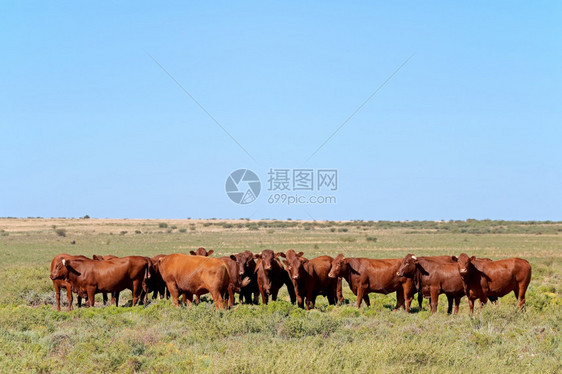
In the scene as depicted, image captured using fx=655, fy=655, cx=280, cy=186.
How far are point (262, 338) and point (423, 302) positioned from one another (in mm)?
7923

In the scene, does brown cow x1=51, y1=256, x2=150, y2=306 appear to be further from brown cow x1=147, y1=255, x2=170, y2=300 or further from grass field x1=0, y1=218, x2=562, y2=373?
grass field x1=0, y1=218, x2=562, y2=373

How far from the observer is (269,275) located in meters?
16.7

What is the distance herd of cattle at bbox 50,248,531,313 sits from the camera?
15742 millimetres

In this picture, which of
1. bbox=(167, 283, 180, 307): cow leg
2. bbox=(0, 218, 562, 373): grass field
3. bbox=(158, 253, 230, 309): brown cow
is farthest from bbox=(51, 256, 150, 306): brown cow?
bbox=(0, 218, 562, 373): grass field

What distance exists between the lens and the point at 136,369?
10.1 meters

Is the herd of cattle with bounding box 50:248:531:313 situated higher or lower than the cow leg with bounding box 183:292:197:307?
higher

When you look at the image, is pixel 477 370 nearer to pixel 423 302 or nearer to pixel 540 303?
pixel 540 303

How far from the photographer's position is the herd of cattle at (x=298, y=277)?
15.7 metres

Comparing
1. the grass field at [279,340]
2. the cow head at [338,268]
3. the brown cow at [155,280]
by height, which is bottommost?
the grass field at [279,340]

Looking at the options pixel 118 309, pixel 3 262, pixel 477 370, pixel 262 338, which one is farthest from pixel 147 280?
pixel 3 262

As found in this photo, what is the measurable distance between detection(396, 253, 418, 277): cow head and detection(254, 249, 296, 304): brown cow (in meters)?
3.02

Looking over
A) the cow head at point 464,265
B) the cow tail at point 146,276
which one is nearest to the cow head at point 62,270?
the cow tail at point 146,276

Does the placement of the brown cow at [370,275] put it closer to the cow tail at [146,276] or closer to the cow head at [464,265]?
the cow head at [464,265]

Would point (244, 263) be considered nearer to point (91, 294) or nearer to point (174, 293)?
point (174, 293)
